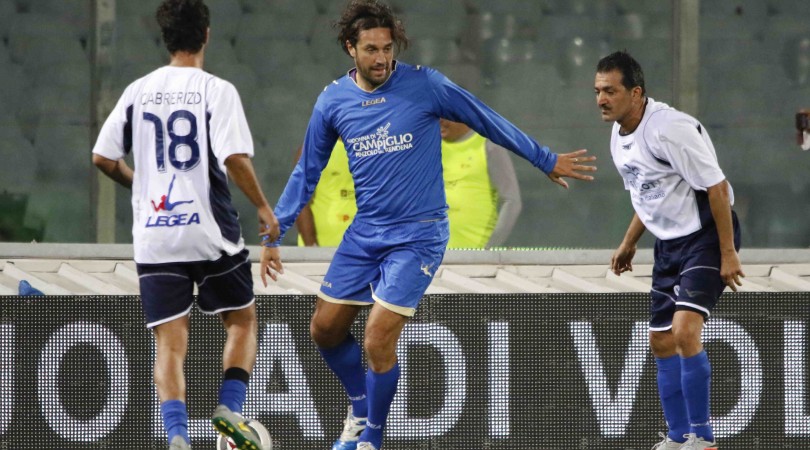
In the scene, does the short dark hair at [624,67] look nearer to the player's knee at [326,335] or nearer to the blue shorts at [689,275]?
the blue shorts at [689,275]

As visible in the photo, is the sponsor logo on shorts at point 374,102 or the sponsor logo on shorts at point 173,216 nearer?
the sponsor logo on shorts at point 173,216

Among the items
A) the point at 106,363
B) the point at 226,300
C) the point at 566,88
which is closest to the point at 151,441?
the point at 106,363

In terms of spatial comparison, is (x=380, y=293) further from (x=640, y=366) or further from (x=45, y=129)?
(x=45, y=129)

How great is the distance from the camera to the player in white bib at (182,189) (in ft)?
23.8

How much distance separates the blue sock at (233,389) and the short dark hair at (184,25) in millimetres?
1391

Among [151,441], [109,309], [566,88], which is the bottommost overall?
[151,441]

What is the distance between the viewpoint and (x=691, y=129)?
7.96 meters

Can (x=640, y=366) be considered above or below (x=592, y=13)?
below

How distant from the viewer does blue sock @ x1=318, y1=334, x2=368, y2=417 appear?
8.17 metres

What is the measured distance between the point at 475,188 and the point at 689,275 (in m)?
2.38

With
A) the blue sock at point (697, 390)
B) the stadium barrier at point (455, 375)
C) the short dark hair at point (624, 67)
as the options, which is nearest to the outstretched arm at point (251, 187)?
the stadium barrier at point (455, 375)

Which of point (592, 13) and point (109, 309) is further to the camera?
point (592, 13)

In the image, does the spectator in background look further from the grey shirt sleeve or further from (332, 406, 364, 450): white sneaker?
(332, 406, 364, 450): white sneaker

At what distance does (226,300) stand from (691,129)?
7.41ft
